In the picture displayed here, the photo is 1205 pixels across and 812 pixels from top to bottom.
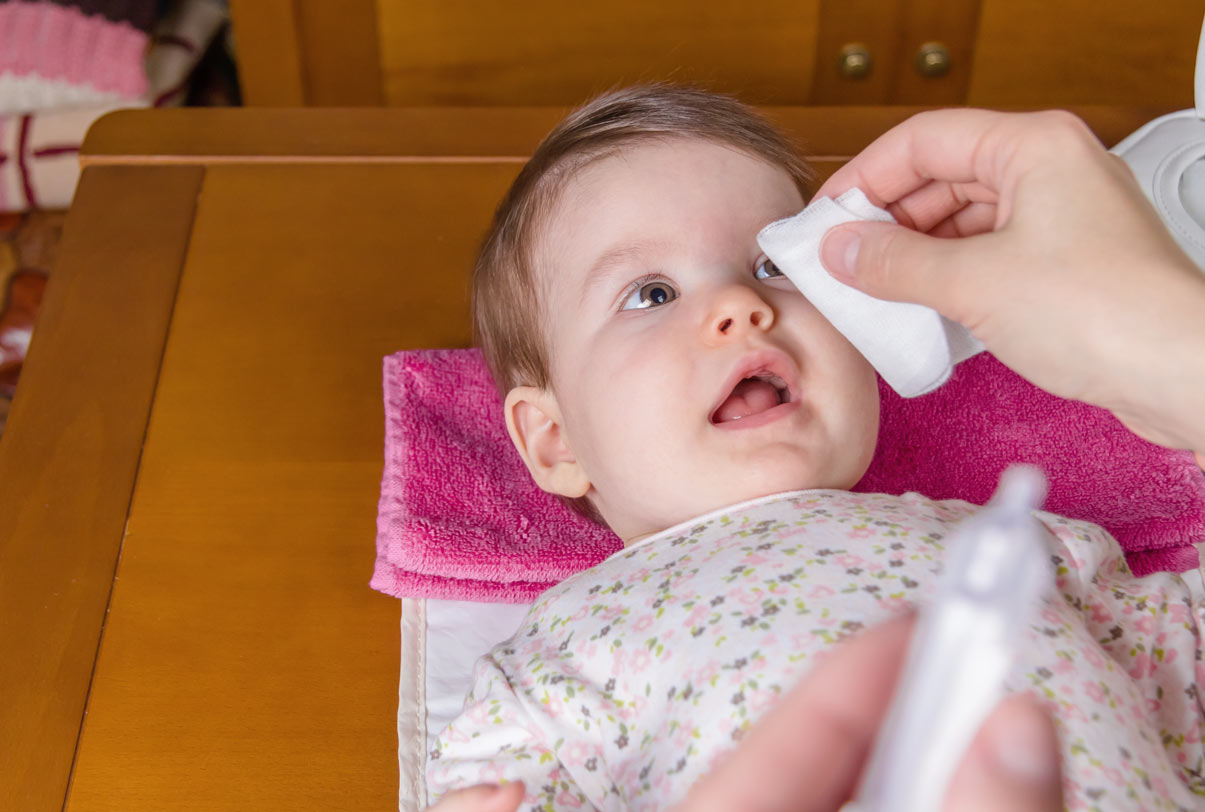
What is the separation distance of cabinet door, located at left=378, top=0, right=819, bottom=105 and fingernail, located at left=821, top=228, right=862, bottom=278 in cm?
91

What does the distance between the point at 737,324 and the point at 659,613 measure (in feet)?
0.68

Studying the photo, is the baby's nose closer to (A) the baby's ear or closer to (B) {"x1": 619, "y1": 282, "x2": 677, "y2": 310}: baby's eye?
(B) {"x1": 619, "y1": 282, "x2": 677, "y2": 310}: baby's eye

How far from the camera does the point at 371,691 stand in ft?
3.01

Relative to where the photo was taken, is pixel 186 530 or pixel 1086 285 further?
pixel 186 530

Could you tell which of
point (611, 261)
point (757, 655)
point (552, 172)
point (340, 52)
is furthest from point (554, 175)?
point (340, 52)

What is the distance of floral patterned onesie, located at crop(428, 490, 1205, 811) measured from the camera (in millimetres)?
699

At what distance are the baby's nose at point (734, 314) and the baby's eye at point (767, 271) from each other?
8 cm

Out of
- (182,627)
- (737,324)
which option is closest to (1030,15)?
(737,324)

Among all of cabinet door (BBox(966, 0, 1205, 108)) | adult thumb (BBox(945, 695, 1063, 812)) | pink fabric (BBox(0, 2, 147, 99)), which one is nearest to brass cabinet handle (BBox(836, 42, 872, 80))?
cabinet door (BBox(966, 0, 1205, 108))

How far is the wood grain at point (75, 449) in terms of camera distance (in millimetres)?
891

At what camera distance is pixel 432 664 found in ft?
3.08

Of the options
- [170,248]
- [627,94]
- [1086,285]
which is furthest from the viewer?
[170,248]

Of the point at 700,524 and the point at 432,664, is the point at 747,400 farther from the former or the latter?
the point at 432,664

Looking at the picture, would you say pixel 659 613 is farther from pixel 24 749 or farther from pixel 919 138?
pixel 24 749
